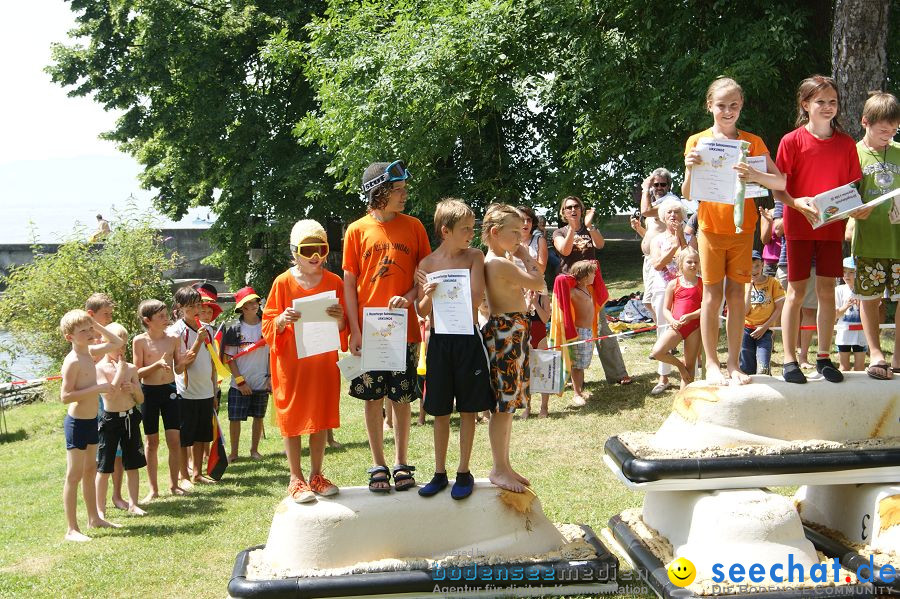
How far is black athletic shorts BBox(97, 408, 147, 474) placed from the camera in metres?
8.23

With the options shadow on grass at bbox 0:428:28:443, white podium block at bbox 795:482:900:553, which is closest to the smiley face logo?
white podium block at bbox 795:482:900:553

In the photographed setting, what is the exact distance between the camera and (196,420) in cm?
946

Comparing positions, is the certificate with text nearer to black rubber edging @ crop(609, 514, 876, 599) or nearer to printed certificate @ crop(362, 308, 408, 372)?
black rubber edging @ crop(609, 514, 876, 599)

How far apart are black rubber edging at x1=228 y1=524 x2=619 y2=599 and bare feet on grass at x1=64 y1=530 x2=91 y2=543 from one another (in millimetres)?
2837

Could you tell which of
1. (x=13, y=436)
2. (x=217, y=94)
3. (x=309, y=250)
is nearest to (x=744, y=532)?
(x=309, y=250)

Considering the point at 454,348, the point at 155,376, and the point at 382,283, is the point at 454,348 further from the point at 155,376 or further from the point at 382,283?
the point at 155,376

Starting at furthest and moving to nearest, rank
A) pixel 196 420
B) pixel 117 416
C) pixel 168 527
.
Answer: pixel 196 420 → pixel 117 416 → pixel 168 527

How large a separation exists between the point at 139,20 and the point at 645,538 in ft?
80.1

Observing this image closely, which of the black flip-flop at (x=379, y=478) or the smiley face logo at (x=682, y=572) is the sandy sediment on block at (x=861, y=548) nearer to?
the smiley face logo at (x=682, y=572)

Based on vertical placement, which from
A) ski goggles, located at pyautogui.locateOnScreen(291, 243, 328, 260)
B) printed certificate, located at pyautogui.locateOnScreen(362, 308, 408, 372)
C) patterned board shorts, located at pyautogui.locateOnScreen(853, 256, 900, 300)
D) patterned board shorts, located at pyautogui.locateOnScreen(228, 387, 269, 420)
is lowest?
patterned board shorts, located at pyautogui.locateOnScreen(228, 387, 269, 420)

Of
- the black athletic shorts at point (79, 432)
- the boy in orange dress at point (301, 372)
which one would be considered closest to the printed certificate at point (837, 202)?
the boy in orange dress at point (301, 372)

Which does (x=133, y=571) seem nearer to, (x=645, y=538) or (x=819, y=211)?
(x=645, y=538)

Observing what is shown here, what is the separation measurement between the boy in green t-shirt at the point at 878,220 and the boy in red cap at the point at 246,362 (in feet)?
21.3

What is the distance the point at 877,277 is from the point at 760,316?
336cm
